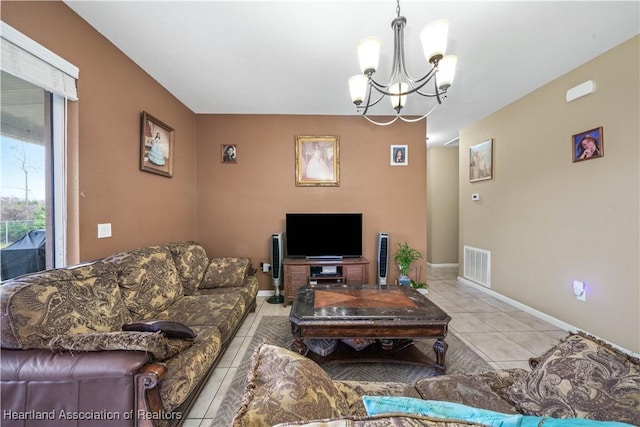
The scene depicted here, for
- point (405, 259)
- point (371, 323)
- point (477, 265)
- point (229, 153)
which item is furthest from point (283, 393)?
point (477, 265)

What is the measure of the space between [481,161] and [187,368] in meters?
4.44

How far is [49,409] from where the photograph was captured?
3.62 ft

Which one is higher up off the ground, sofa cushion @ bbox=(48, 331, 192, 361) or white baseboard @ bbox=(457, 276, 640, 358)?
sofa cushion @ bbox=(48, 331, 192, 361)

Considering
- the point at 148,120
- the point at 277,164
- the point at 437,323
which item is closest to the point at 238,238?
the point at 277,164

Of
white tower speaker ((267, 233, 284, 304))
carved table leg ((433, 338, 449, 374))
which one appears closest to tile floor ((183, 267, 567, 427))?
white tower speaker ((267, 233, 284, 304))

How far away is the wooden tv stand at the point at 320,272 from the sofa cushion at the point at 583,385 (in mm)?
2321

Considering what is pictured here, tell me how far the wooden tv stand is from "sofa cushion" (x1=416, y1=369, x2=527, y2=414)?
2.14 metres

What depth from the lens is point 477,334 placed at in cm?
248

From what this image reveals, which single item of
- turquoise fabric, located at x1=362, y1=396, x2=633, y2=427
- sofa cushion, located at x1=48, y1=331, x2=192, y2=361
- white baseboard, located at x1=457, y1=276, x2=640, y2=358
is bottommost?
white baseboard, located at x1=457, y1=276, x2=640, y2=358

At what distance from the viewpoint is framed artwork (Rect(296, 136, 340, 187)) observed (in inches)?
144

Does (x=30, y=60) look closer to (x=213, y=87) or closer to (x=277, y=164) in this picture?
(x=213, y=87)

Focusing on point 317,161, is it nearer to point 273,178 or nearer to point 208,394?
point 273,178

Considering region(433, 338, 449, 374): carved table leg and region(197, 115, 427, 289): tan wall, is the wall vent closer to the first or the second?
region(197, 115, 427, 289): tan wall

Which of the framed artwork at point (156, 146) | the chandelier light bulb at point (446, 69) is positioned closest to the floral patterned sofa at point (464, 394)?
the chandelier light bulb at point (446, 69)
